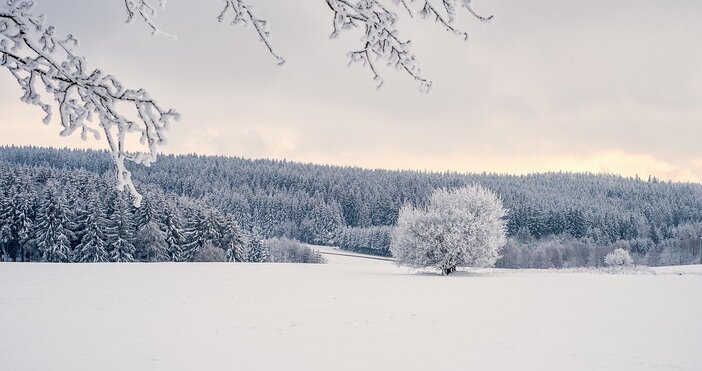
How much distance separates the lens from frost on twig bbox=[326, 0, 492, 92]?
3.40m

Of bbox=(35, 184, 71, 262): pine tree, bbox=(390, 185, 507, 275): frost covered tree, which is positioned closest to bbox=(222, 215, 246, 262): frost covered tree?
bbox=(35, 184, 71, 262): pine tree

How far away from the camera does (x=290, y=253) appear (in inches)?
3834

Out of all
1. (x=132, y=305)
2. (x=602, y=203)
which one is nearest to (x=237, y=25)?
(x=132, y=305)

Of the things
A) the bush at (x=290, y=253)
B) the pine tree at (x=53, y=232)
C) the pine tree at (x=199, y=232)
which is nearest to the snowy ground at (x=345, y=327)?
the pine tree at (x=53, y=232)

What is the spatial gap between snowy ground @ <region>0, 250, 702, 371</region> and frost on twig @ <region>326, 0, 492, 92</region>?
8.13m

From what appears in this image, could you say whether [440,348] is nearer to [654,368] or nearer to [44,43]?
[654,368]

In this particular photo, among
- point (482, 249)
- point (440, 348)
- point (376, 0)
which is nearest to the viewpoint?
point (376, 0)

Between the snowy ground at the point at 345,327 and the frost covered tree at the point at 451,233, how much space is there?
32.7ft

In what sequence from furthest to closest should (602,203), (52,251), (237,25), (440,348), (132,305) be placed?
(602,203)
(52,251)
(132,305)
(440,348)
(237,25)

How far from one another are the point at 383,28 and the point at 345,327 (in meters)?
13.2

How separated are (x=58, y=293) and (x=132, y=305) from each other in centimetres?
636

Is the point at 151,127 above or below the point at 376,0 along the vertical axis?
below

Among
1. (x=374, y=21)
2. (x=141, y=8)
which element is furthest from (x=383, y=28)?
(x=141, y=8)

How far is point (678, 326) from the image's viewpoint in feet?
52.0
